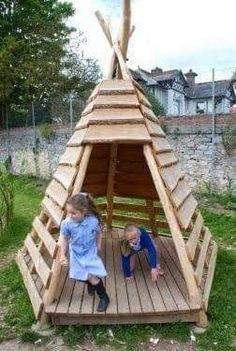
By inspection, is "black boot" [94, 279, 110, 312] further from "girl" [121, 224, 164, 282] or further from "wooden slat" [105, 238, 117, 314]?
"girl" [121, 224, 164, 282]

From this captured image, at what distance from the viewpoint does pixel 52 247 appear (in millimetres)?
5055

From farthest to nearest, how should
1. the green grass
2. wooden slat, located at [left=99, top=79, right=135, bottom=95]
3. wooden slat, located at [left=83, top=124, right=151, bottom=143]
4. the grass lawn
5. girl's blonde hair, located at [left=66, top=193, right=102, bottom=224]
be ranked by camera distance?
the green grass
wooden slat, located at [left=99, top=79, right=135, bottom=95]
wooden slat, located at [left=83, top=124, right=151, bottom=143]
girl's blonde hair, located at [left=66, top=193, right=102, bottom=224]
the grass lawn

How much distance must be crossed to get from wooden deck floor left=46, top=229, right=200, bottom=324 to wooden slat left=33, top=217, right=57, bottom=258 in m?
0.52

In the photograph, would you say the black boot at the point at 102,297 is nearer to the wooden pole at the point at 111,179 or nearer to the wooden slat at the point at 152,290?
the wooden slat at the point at 152,290

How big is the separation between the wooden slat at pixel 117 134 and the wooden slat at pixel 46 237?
1191mm

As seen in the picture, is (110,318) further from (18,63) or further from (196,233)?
(18,63)

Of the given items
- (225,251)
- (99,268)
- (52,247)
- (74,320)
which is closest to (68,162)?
(52,247)

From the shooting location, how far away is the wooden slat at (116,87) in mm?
5562

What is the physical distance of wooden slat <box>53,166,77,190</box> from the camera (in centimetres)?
511

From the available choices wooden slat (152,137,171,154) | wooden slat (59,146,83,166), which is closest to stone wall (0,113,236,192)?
wooden slat (152,137,171,154)

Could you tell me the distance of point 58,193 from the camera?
18.1 ft

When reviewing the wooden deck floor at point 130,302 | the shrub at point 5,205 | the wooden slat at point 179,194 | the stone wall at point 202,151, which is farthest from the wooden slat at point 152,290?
the stone wall at point 202,151

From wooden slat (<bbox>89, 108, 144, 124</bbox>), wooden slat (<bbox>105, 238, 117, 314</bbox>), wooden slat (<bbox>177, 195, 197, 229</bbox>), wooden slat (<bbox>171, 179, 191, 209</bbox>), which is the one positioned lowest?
wooden slat (<bbox>105, 238, 117, 314</bbox>)

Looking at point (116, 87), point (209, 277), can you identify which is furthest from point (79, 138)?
point (209, 277)
